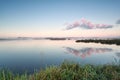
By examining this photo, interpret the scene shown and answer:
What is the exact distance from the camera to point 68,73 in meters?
6.59

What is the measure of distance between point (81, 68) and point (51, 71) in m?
1.49

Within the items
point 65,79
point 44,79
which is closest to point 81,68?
point 65,79

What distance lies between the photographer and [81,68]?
24.5 feet

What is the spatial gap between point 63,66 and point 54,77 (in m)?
1.57

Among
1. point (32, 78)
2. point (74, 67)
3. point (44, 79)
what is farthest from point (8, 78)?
point (74, 67)

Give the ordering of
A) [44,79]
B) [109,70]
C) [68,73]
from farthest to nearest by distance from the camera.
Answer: [109,70] < [68,73] < [44,79]

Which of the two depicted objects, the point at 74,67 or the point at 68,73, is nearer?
the point at 68,73

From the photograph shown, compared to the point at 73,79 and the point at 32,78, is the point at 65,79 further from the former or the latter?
the point at 32,78

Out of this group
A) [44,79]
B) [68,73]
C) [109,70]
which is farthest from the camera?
[109,70]

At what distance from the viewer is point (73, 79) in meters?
6.29

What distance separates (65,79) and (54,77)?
0.40 m

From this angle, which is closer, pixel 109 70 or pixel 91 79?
pixel 91 79

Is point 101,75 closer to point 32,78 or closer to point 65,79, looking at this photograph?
point 65,79

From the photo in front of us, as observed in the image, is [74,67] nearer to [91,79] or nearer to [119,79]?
[91,79]
